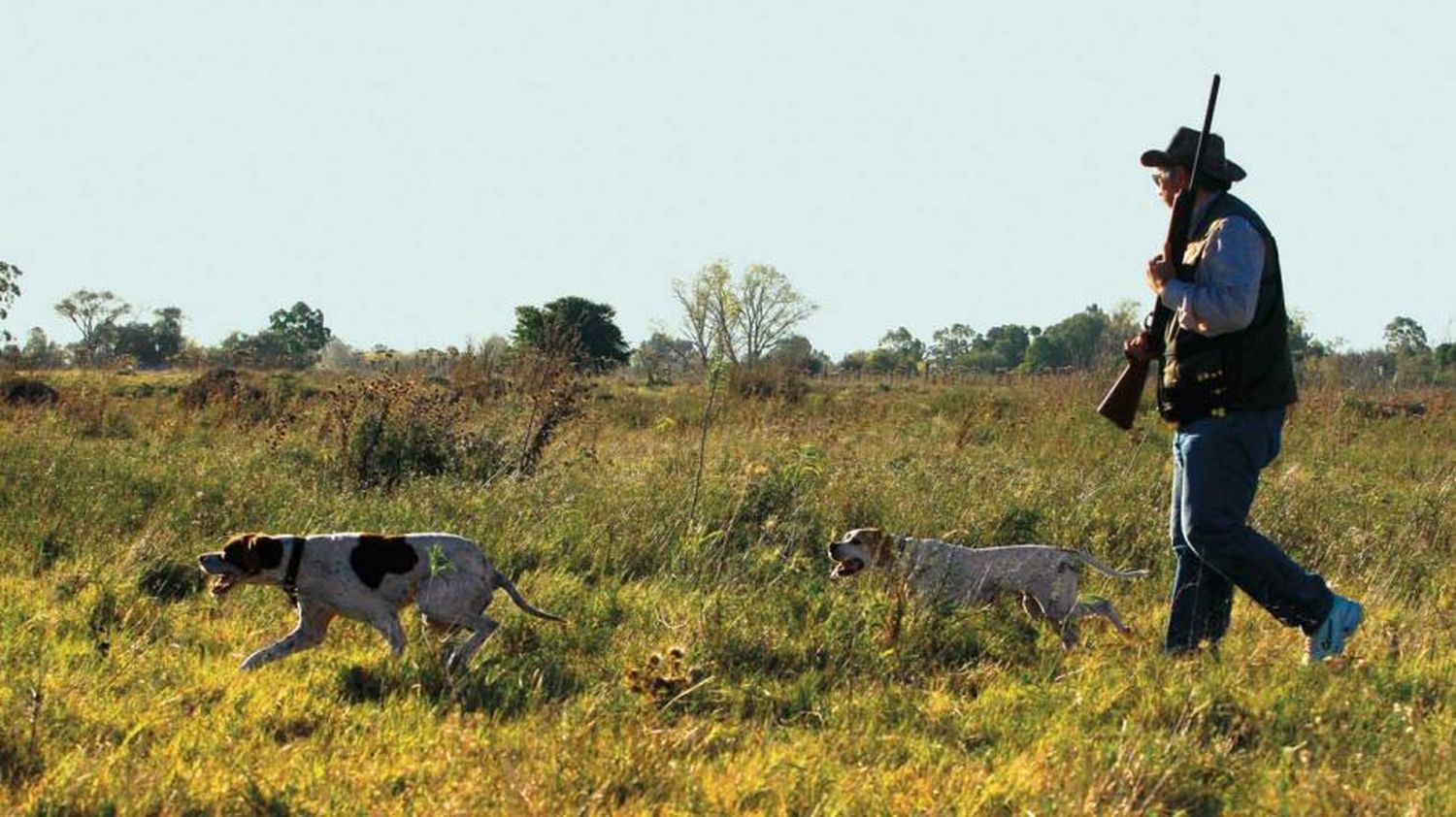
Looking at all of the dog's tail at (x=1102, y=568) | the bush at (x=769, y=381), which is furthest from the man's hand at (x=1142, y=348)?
the bush at (x=769, y=381)

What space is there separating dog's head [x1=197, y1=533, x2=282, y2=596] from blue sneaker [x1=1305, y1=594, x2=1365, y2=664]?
386 cm

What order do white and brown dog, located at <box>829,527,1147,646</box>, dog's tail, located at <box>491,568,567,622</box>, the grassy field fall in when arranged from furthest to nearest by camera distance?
white and brown dog, located at <box>829,527,1147,646</box>, dog's tail, located at <box>491,568,567,622</box>, the grassy field

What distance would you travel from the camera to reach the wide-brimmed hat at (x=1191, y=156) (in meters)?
4.38

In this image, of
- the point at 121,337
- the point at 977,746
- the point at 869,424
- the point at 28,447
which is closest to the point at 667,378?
the point at 869,424

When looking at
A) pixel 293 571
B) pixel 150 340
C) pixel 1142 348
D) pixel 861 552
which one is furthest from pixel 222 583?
pixel 150 340

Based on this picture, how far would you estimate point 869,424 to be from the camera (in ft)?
45.5

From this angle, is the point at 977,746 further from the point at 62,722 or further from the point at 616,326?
the point at 616,326

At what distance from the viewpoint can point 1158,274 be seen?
4348 mm

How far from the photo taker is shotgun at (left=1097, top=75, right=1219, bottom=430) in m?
4.33

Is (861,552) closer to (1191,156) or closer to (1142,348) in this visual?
(1142,348)

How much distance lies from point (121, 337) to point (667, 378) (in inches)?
1468

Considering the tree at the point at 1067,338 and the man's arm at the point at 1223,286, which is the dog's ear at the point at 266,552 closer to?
the man's arm at the point at 1223,286

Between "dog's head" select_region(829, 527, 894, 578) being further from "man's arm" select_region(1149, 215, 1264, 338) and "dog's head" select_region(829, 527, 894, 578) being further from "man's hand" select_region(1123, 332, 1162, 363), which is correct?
"man's arm" select_region(1149, 215, 1264, 338)

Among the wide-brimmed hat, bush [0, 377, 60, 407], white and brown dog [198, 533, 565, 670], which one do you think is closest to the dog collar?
white and brown dog [198, 533, 565, 670]
